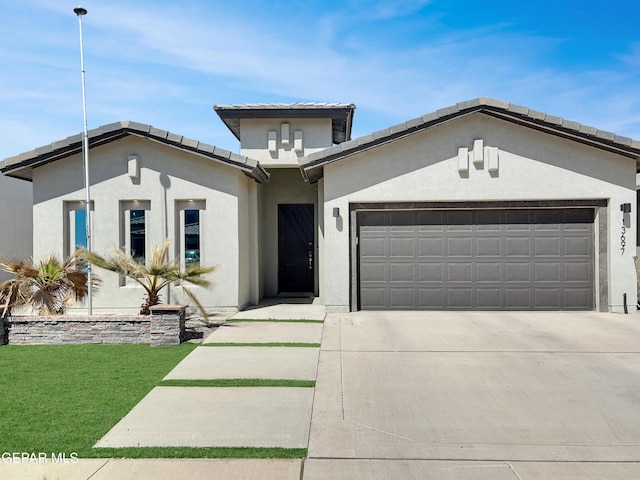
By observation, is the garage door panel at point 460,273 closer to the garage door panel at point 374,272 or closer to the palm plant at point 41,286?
the garage door panel at point 374,272

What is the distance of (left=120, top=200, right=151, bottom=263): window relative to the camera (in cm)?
1189

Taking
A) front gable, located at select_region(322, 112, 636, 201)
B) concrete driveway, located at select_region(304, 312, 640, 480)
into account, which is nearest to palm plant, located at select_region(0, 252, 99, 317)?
concrete driveway, located at select_region(304, 312, 640, 480)

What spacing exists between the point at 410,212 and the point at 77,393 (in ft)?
27.5

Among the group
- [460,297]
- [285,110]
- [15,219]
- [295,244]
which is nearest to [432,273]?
[460,297]

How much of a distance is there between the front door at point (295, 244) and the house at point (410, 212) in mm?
3186

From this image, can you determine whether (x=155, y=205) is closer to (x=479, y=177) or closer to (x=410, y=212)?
(x=410, y=212)

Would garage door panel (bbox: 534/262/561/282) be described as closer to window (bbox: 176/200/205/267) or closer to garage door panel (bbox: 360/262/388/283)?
garage door panel (bbox: 360/262/388/283)

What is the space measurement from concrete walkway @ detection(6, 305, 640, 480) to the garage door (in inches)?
114

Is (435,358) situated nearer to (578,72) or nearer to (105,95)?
(105,95)

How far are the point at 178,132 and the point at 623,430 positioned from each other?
10249mm

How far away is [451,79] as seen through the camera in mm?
14469

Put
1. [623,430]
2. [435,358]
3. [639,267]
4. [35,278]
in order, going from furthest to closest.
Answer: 1. [639,267]
2. [35,278]
3. [435,358]
4. [623,430]

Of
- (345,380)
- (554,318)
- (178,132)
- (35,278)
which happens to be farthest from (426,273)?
(35,278)

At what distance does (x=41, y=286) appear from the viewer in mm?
9133
